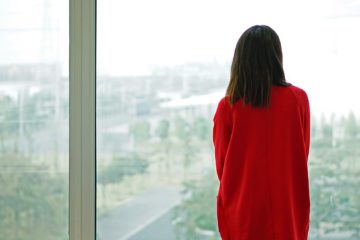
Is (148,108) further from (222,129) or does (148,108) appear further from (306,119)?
(306,119)

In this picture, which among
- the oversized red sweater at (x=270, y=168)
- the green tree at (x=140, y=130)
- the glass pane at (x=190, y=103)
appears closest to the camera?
the oversized red sweater at (x=270, y=168)

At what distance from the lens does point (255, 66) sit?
1756mm

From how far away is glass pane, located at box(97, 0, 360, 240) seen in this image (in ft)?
7.11

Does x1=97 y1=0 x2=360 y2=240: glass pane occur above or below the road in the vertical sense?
above

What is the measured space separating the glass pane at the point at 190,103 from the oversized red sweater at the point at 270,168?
1.51 ft

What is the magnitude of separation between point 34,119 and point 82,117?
0.81 feet

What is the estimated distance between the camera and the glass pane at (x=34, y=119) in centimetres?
236

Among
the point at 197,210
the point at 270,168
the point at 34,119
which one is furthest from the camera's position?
the point at 34,119

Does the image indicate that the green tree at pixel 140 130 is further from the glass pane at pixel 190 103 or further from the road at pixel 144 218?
the road at pixel 144 218

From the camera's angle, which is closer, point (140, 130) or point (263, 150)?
point (263, 150)

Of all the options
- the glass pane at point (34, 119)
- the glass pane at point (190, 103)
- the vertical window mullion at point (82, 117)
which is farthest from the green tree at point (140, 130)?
the glass pane at point (34, 119)

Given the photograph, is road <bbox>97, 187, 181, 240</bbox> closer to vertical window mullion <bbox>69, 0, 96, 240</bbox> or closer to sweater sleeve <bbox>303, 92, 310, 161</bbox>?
vertical window mullion <bbox>69, 0, 96, 240</bbox>

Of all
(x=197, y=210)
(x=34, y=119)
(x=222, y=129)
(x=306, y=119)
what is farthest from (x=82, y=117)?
(x=306, y=119)

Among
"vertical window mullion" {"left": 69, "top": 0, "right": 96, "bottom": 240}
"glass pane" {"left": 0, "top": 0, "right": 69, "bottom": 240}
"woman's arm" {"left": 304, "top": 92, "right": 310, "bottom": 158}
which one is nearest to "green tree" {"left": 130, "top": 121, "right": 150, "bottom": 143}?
"vertical window mullion" {"left": 69, "top": 0, "right": 96, "bottom": 240}
